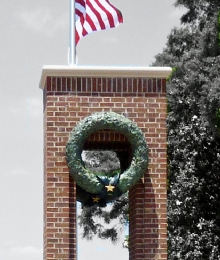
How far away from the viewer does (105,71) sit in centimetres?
1302

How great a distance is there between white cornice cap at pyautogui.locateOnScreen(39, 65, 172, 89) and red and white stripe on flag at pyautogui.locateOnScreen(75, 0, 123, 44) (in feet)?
4.06

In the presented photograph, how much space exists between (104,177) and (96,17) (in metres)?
2.79

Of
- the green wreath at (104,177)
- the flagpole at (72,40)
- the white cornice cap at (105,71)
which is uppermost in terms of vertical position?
the flagpole at (72,40)

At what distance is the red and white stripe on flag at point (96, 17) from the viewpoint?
14.0m

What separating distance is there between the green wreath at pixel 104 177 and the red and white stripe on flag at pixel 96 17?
6.16 feet

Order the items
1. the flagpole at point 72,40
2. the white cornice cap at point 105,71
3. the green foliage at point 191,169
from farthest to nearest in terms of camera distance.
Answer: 1. the green foliage at point 191,169
2. the flagpole at point 72,40
3. the white cornice cap at point 105,71

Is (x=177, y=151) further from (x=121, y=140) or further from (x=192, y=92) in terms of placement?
(x=121, y=140)

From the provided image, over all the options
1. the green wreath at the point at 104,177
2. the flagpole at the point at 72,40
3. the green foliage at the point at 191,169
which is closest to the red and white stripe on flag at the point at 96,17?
the flagpole at the point at 72,40

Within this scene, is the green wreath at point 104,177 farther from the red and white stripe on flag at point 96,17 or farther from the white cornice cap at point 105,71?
the red and white stripe on flag at point 96,17

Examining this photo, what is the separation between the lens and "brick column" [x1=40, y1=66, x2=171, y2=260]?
12.8 meters

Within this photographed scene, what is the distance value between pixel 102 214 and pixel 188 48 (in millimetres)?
6762

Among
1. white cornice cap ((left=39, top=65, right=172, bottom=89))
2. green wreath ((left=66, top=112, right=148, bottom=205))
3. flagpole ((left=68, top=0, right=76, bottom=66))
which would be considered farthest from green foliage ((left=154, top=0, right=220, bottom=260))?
green wreath ((left=66, top=112, right=148, bottom=205))

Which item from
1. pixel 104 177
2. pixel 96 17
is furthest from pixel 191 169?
pixel 104 177

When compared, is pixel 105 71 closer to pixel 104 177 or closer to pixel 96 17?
pixel 96 17
